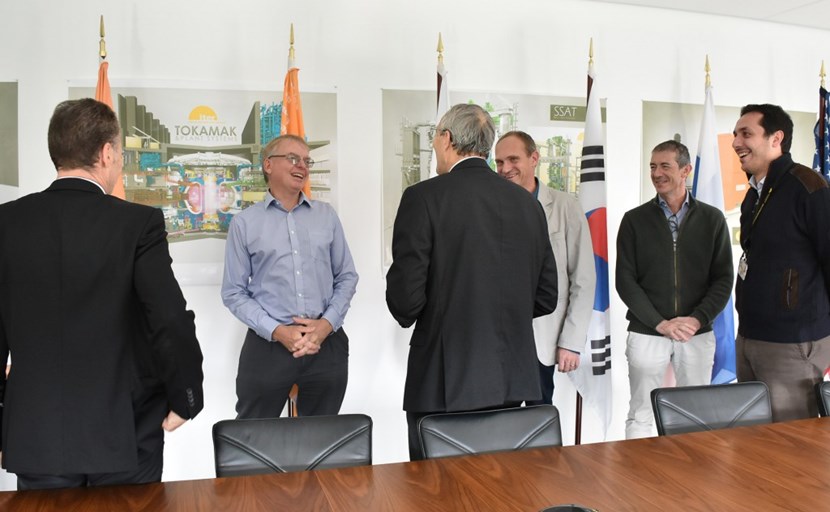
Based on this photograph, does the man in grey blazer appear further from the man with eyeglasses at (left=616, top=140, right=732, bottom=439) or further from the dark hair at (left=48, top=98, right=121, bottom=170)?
the dark hair at (left=48, top=98, right=121, bottom=170)

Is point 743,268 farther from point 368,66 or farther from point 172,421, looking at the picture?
point 172,421

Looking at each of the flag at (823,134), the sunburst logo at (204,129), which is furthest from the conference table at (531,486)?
the flag at (823,134)

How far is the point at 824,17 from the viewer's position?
16.6 ft

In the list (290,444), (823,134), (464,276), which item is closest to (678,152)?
(823,134)

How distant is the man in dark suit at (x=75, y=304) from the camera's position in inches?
76.4

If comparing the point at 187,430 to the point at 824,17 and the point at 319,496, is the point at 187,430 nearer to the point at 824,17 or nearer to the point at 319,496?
the point at 319,496

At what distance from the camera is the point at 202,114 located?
13.4 ft

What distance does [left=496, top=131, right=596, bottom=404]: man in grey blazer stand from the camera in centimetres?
351

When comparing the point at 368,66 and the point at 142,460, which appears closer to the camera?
the point at 142,460

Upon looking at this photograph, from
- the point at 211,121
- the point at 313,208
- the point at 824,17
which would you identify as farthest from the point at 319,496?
the point at 824,17

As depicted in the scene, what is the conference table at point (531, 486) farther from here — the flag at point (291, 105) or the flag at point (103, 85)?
the flag at point (103, 85)

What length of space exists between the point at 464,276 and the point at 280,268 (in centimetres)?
117

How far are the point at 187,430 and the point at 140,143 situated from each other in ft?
→ 5.67

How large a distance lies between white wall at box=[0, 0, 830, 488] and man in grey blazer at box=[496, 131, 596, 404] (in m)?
1.07
